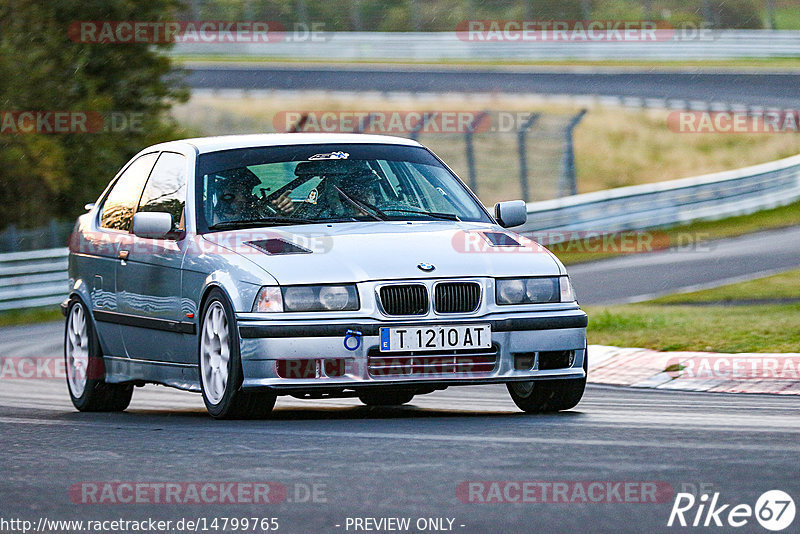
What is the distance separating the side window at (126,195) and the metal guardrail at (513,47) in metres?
38.7

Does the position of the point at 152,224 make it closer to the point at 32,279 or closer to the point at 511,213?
the point at 511,213

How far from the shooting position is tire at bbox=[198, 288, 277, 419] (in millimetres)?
8595

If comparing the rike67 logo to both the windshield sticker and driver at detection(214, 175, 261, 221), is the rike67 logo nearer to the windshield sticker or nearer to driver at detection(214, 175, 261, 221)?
driver at detection(214, 175, 261, 221)

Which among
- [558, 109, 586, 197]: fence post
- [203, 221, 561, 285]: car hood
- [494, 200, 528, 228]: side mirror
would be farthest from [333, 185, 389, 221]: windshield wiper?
[558, 109, 586, 197]: fence post

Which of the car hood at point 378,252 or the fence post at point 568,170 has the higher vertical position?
the car hood at point 378,252

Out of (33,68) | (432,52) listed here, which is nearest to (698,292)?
(33,68)

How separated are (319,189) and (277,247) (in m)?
0.85

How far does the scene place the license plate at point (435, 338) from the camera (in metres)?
8.46

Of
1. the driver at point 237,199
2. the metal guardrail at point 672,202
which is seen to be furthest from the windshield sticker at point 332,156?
the metal guardrail at point 672,202

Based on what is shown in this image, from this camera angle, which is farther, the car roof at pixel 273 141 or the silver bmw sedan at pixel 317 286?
the car roof at pixel 273 141

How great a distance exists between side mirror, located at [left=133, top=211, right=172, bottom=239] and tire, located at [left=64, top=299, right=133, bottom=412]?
1.41m

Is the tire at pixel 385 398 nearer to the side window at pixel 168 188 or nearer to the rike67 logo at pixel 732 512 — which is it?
the side window at pixel 168 188

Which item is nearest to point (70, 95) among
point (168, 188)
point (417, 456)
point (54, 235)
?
point (54, 235)

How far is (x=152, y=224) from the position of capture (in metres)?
9.35
